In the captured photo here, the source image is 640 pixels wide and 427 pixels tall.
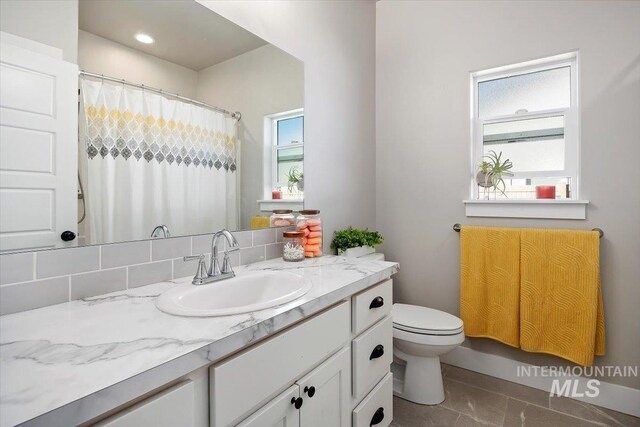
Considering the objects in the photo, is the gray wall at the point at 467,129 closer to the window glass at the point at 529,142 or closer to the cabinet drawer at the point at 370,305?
the window glass at the point at 529,142

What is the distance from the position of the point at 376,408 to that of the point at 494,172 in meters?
1.63

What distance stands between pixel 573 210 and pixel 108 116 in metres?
2.34

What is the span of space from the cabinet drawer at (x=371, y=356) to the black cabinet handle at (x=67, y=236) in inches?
38.5

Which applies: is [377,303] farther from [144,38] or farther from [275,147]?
[144,38]

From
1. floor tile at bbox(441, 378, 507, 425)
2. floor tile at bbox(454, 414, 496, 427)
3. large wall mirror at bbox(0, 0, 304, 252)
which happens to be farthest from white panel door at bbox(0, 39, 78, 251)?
floor tile at bbox(441, 378, 507, 425)

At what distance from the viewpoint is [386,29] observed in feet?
8.20

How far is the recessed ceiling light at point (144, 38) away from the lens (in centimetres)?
111

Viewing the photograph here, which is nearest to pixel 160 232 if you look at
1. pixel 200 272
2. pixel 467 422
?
pixel 200 272

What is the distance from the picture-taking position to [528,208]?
197 centimetres

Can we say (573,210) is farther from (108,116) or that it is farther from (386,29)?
(108,116)

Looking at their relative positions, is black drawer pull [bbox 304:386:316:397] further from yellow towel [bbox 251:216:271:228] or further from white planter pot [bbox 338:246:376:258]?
white planter pot [bbox 338:246:376:258]

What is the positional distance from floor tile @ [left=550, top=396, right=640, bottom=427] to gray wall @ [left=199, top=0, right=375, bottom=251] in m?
1.56

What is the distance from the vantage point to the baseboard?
1736mm

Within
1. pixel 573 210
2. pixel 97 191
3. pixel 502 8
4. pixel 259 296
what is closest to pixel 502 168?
pixel 573 210
